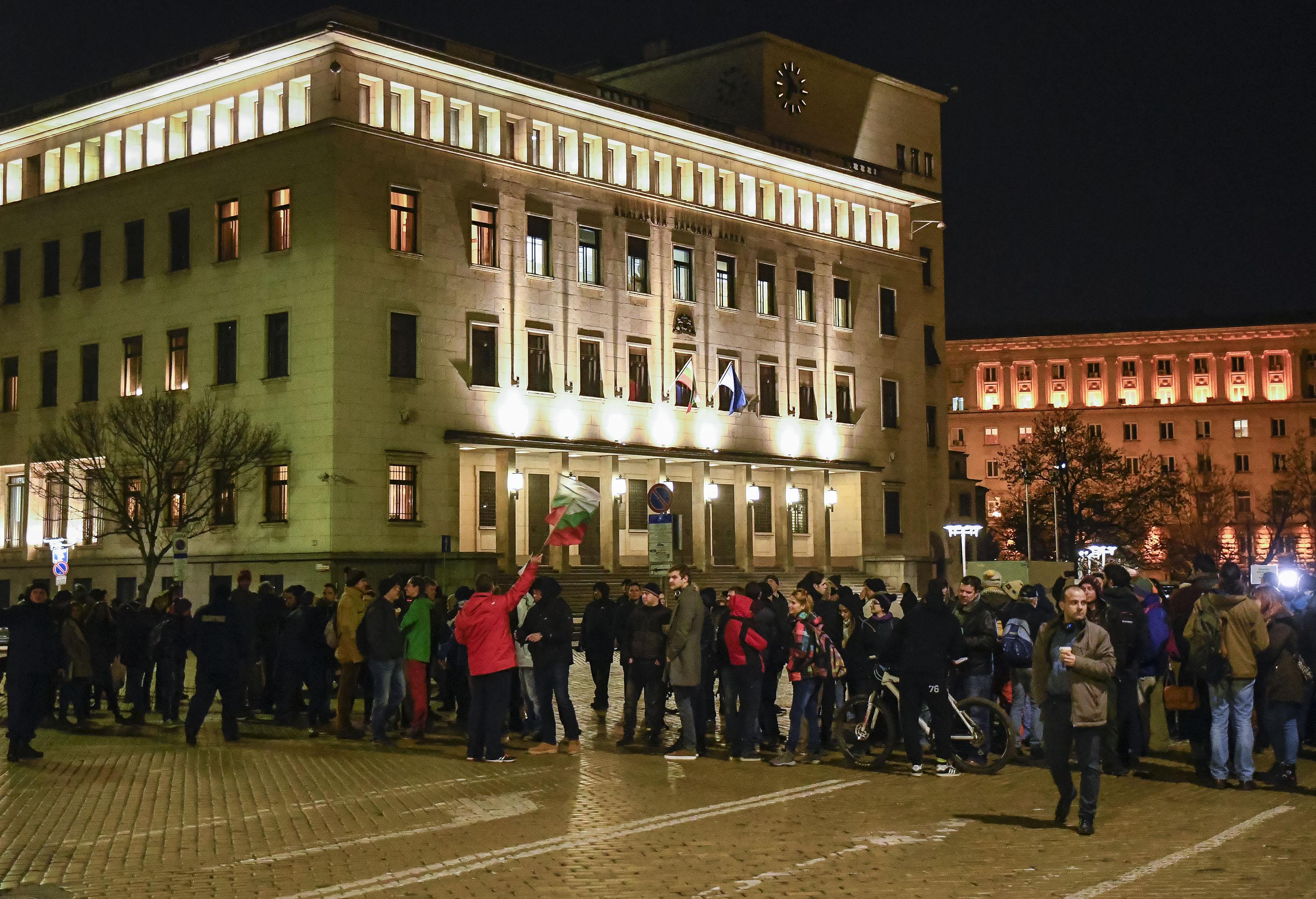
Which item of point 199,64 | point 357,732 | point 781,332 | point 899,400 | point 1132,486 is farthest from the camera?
point 1132,486

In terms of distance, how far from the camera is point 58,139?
175ft

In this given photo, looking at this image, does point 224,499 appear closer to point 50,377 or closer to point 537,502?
Answer: point 50,377

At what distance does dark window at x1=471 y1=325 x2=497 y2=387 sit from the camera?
162 feet

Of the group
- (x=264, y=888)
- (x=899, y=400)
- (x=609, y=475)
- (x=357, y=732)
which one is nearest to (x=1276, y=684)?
(x=264, y=888)

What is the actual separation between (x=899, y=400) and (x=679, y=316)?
12826mm

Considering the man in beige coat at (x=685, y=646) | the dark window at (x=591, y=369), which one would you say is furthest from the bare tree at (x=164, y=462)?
the man in beige coat at (x=685, y=646)

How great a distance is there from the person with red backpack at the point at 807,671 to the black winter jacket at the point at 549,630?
2.46 m

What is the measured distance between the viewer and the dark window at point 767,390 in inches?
2330

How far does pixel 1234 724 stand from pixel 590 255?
40411mm

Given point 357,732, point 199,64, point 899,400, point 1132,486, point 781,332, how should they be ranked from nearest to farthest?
1. point 357,732
2. point 199,64
3. point 781,332
4. point 899,400
5. point 1132,486

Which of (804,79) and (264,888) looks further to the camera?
(804,79)

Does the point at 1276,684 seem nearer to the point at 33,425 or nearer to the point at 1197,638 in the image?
the point at 1197,638

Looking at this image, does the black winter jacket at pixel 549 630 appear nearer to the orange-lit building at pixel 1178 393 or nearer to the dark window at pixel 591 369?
the dark window at pixel 591 369

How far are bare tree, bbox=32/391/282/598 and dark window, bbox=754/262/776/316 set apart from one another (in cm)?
2022
